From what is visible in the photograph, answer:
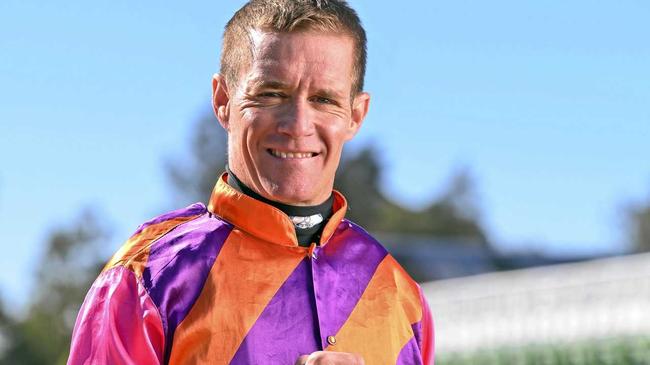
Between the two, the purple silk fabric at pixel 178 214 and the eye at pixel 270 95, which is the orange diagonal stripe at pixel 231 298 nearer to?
the purple silk fabric at pixel 178 214

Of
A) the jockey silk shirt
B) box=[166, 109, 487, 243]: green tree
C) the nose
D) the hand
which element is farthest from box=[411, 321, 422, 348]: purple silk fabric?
box=[166, 109, 487, 243]: green tree

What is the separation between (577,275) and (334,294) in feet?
46.0

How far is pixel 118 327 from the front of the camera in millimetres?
2984

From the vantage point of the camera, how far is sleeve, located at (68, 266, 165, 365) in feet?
9.70

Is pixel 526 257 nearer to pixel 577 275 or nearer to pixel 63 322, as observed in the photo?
pixel 63 322

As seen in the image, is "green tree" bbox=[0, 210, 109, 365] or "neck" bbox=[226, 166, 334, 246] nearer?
"neck" bbox=[226, 166, 334, 246]

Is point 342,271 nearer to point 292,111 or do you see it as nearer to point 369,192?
point 292,111

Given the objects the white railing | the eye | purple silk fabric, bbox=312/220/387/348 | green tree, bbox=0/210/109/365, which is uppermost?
the eye

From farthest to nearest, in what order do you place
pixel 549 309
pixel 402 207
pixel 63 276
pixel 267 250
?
pixel 402 207
pixel 63 276
pixel 549 309
pixel 267 250

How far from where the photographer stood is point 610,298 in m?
16.3

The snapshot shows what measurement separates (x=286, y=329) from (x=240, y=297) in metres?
0.12

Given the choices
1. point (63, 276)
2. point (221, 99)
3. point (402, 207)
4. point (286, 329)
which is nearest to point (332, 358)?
point (286, 329)

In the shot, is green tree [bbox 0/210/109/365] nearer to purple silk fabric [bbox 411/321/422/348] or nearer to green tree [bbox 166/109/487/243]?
green tree [bbox 166/109/487/243]

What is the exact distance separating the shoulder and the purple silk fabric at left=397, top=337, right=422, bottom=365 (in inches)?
19.2
